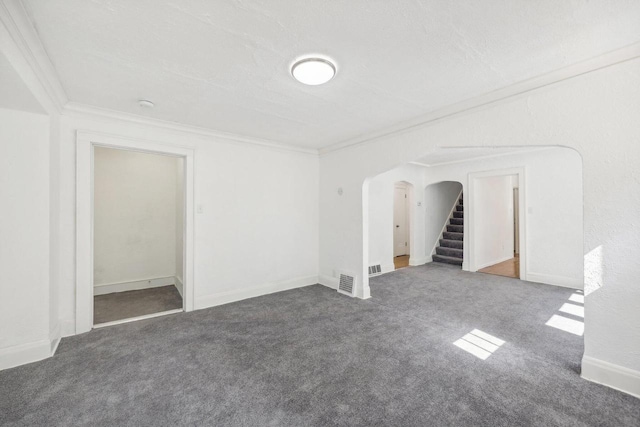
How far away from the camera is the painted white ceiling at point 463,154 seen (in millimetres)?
4934

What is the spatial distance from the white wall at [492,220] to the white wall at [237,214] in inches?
142

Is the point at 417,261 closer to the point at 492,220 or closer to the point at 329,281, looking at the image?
the point at 492,220

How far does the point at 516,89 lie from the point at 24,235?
14.5 feet

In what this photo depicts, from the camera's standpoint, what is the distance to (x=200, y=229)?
357 centimetres

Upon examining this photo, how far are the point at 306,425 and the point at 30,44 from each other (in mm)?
2953

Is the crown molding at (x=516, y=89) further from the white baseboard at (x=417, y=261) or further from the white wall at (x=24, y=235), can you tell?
the white baseboard at (x=417, y=261)

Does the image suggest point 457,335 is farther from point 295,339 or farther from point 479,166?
point 479,166

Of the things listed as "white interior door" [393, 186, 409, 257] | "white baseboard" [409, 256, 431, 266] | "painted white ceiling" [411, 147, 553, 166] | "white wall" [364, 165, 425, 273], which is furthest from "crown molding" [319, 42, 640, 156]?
"white interior door" [393, 186, 409, 257]

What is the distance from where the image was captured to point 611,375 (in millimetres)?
1943

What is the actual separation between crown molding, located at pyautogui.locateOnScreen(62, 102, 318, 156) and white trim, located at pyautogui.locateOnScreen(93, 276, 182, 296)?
2763mm

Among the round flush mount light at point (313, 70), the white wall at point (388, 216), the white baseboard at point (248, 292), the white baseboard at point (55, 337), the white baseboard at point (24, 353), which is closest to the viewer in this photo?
the round flush mount light at point (313, 70)

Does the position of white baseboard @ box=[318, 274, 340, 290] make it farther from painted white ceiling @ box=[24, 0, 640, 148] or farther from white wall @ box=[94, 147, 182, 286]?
painted white ceiling @ box=[24, 0, 640, 148]

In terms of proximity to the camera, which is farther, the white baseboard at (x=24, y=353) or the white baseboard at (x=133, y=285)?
the white baseboard at (x=133, y=285)

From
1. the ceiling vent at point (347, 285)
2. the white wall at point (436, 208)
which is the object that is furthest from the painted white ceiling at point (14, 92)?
the white wall at point (436, 208)
